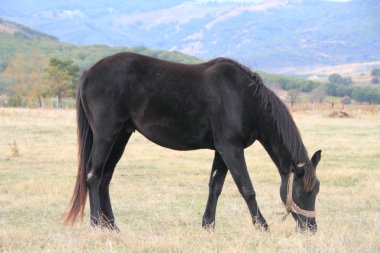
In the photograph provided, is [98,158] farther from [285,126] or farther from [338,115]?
[338,115]

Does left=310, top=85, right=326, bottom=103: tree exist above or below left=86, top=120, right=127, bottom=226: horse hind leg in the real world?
below

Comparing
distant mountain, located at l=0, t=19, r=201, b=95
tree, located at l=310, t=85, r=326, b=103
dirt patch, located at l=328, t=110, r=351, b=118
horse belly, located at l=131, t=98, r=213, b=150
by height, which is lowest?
tree, located at l=310, t=85, r=326, b=103

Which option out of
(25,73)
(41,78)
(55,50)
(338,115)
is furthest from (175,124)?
(55,50)

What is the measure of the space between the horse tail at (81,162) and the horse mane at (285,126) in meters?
2.23

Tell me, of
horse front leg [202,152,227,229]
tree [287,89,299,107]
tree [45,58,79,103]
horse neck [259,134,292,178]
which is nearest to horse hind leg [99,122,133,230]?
horse front leg [202,152,227,229]

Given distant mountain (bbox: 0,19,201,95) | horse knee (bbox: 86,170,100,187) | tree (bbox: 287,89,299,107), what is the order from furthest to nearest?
1. distant mountain (bbox: 0,19,201,95)
2. tree (bbox: 287,89,299,107)
3. horse knee (bbox: 86,170,100,187)

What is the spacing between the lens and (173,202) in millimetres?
10383

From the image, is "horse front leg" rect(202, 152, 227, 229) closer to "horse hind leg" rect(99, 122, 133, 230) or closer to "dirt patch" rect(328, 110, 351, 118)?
"horse hind leg" rect(99, 122, 133, 230)

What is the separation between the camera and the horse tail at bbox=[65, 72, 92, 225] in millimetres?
7793

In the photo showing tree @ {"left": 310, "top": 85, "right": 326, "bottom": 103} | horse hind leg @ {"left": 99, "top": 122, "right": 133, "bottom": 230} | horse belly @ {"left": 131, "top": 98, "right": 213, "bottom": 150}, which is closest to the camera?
horse belly @ {"left": 131, "top": 98, "right": 213, "bottom": 150}

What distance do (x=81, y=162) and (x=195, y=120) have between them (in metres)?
1.65

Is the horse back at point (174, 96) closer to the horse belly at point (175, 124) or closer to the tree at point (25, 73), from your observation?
the horse belly at point (175, 124)

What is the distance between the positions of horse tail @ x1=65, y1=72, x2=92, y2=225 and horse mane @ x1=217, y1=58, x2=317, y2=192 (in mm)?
2228

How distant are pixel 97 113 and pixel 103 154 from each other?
52 cm
